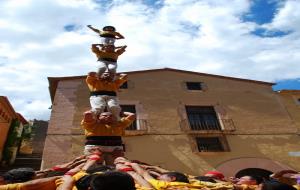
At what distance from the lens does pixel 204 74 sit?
15555 mm

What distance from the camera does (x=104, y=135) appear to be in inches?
193

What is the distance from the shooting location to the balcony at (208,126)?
1265 centimetres

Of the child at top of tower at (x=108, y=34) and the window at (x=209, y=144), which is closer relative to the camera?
the child at top of tower at (x=108, y=34)

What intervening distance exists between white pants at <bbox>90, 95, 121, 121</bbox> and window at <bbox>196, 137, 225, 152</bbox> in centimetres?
804

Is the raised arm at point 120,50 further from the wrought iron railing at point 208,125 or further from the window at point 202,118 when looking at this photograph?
the window at point 202,118

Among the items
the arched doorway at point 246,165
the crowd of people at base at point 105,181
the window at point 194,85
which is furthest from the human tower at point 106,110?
the window at point 194,85

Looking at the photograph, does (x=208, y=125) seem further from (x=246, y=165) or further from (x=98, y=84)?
(x=98, y=84)

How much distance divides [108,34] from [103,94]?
147cm

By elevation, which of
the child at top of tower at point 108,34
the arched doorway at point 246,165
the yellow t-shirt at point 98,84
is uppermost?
the child at top of tower at point 108,34

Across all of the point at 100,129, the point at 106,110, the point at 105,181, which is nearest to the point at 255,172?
the point at 106,110

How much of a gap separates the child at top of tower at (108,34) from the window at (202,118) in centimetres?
808

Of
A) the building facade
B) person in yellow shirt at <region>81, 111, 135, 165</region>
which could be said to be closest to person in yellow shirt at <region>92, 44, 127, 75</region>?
person in yellow shirt at <region>81, 111, 135, 165</region>

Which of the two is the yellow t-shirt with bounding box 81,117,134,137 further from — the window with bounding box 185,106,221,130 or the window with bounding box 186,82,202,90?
the window with bounding box 186,82,202,90

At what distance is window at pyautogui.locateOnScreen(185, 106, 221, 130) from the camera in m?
13.2
